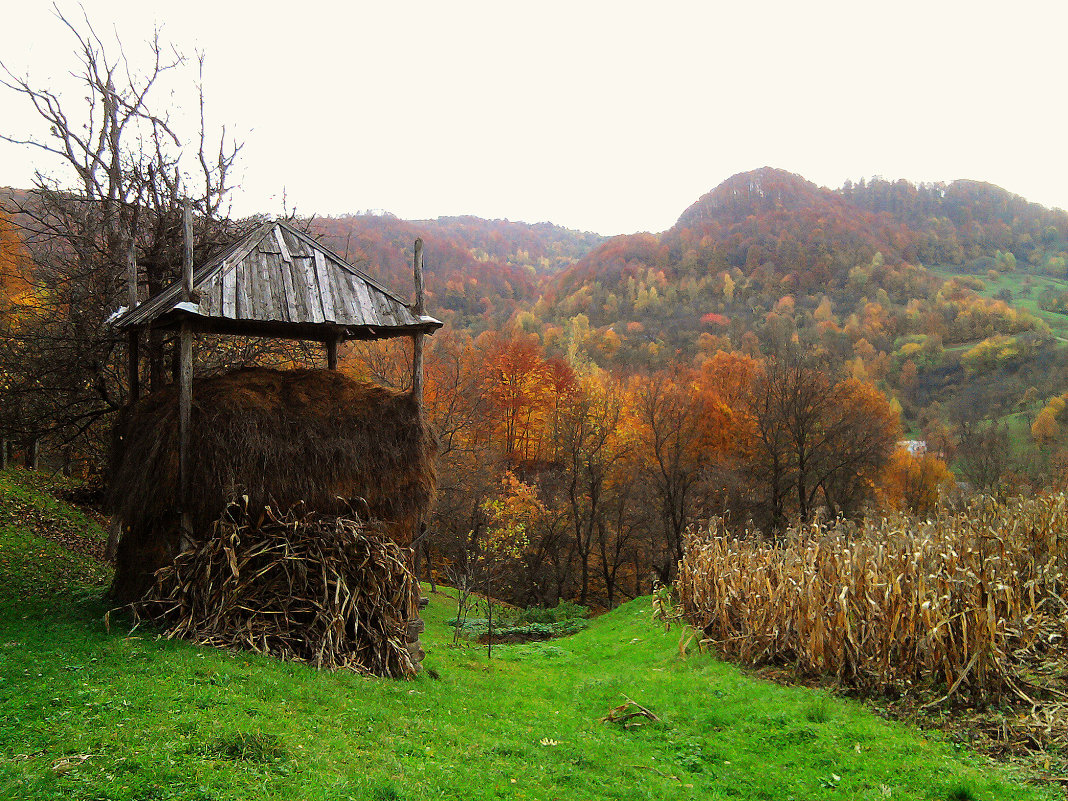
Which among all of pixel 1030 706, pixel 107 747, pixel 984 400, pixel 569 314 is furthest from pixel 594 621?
pixel 569 314

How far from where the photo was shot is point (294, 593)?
26.5 ft

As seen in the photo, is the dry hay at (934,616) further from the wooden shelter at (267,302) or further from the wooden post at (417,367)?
the wooden shelter at (267,302)

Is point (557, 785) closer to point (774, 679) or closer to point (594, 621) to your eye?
point (774, 679)

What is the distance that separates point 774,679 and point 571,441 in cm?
1963

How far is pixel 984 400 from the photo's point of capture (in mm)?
48344

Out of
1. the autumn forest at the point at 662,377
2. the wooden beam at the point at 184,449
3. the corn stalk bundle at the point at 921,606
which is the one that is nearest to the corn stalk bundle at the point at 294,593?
the wooden beam at the point at 184,449

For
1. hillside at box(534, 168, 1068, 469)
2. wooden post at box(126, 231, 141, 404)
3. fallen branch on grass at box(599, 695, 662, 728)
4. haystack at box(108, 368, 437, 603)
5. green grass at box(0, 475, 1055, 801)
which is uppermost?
hillside at box(534, 168, 1068, 469)

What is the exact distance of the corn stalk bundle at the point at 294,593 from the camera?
7562 millimetres

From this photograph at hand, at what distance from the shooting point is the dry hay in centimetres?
720

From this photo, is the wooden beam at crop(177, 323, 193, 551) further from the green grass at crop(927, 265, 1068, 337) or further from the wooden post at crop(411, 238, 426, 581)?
the green grass at crop(927, 265, 1068, 337)

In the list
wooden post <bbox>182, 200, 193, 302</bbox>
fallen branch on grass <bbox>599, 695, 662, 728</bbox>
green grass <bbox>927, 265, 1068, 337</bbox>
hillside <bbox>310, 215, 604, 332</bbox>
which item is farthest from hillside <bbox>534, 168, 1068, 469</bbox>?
wooden post <bbox>182, 200, 193, 302</bbox>

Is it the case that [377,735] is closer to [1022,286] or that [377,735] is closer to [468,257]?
[468,257]

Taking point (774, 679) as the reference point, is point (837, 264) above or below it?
above

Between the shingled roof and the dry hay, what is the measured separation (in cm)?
703
